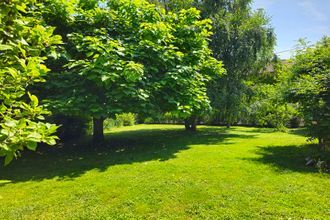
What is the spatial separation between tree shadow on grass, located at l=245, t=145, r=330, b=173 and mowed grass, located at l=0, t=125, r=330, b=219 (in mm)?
33

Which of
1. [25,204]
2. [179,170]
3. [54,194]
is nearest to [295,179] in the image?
[179,170]

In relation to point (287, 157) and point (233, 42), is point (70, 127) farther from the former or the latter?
point (287, 157)

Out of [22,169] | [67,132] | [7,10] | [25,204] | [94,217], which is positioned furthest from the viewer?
[67,132]

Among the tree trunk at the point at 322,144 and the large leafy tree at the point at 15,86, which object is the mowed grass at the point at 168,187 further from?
the large leafy tree at the point at 15,86

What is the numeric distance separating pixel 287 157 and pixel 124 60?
729cm

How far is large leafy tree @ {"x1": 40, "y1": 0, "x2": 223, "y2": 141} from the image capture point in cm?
975

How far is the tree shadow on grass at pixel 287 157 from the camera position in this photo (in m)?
8.86

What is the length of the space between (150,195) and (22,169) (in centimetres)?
545

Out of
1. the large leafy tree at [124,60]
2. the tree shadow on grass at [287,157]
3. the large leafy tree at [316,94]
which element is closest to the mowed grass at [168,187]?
the tree shadow on grass at [287,157]

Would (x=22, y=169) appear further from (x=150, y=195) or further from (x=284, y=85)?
(x=284, y=85)

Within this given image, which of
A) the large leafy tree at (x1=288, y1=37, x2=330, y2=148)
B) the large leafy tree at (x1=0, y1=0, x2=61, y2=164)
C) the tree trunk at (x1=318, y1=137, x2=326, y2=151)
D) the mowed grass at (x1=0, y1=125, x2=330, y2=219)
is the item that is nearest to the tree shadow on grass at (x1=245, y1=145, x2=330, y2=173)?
the mowed grass at (x1=0, y1=125, x2=330, y2=219)

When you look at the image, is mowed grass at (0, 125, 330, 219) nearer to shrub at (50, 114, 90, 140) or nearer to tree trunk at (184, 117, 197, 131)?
shrub at (50, 114, 90, 140)

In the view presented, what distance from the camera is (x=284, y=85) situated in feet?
38.3

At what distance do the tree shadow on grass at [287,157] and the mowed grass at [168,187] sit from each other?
0.11 ft
